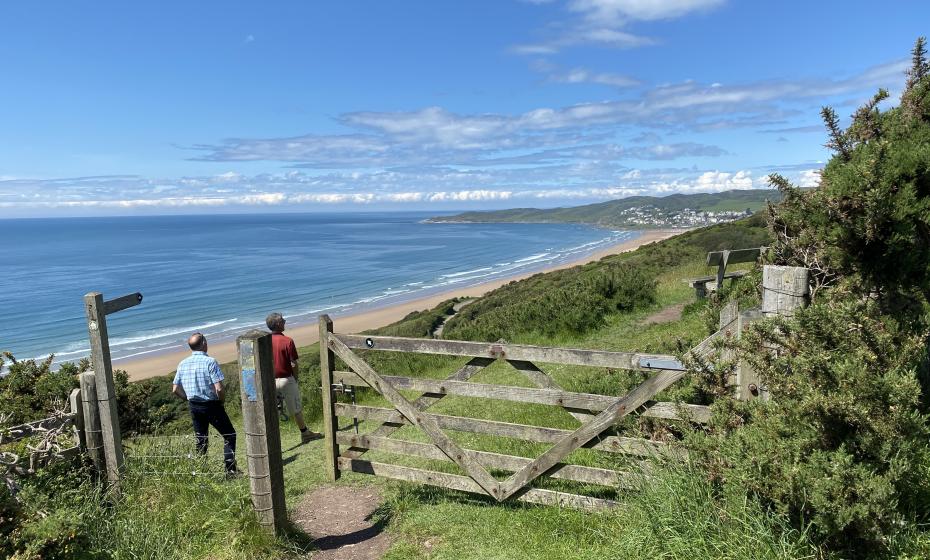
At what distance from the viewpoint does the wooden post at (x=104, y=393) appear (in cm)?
525

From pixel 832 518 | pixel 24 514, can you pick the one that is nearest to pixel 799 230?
pixel 832 518

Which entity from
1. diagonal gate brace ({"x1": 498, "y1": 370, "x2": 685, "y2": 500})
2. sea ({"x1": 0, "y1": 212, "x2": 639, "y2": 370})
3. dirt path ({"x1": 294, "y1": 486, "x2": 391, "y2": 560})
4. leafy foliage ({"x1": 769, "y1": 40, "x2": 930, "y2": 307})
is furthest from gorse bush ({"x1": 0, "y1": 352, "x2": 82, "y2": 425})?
sea ({"x1": 0, "y1": 212, "x2": 639, "y2": 370})

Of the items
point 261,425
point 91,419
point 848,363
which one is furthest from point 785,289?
point 91,419

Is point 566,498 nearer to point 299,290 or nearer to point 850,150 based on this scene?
point 850,150

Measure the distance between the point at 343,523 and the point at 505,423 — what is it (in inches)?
74.0

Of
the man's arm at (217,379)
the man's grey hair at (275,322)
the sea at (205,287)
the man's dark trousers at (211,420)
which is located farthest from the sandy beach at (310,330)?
the man's arm at (217,379)

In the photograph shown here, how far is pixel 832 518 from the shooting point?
3104mm

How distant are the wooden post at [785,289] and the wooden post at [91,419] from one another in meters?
5.67

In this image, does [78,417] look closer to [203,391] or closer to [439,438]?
[203,391]

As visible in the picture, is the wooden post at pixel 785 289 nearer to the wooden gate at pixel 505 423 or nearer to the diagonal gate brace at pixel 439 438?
the wooden gate at pixel 505 423

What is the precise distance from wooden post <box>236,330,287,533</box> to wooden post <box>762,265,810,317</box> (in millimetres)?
3791

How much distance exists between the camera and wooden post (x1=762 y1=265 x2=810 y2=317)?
3896 millimetres

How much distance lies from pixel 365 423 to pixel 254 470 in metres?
4.21

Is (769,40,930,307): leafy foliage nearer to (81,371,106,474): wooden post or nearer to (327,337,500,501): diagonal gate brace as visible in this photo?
(327,337,500,501): diagonal gate brace
